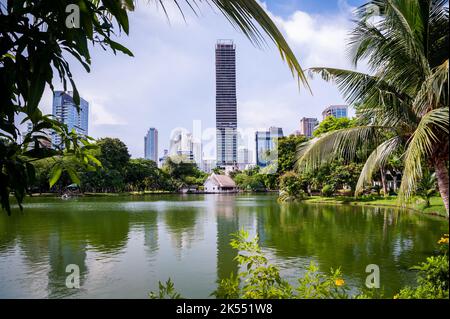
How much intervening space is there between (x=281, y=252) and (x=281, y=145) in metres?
24.8

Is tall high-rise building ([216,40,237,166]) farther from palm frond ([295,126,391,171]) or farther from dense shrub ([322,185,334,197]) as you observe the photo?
palm frond ([295,126,391,171])

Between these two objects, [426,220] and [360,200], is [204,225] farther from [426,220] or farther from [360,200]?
[360,200]

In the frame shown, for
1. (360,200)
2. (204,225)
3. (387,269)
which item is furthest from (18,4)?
(360,200)

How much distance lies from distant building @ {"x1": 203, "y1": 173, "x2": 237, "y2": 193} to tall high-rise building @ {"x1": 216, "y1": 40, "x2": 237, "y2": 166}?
10.4m

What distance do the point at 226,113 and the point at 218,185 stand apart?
15033mm

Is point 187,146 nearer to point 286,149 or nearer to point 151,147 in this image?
point 151,147

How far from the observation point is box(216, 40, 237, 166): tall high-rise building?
5678 centimetres

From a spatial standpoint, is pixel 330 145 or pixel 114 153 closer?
pixel 330 145

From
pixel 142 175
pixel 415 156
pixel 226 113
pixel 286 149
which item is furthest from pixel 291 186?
pixel 226 113

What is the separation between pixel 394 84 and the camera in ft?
14.0

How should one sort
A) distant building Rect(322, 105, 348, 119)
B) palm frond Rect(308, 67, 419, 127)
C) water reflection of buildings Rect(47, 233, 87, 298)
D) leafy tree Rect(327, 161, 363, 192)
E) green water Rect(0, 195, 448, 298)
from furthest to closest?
1. distant building Rect(322, 105, 348, 119)
2. leafy tree Rect(327, 161, 363, 192)
3. green water Rect(0, 195, 448, 298)
4. water reflection of buildings Rect(47, 233, 87, 298)
5. palm frond Rect(308, 67, 419, 127)

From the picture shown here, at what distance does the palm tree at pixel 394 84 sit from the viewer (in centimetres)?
351

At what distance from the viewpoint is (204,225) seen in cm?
1217

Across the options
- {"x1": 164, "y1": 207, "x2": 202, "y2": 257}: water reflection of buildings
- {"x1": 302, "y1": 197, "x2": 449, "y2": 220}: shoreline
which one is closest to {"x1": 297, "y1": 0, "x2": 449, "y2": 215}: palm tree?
{"x1": 164, "y1": 207, "x2": 202, "y2": 257}: water reflection of buildings
